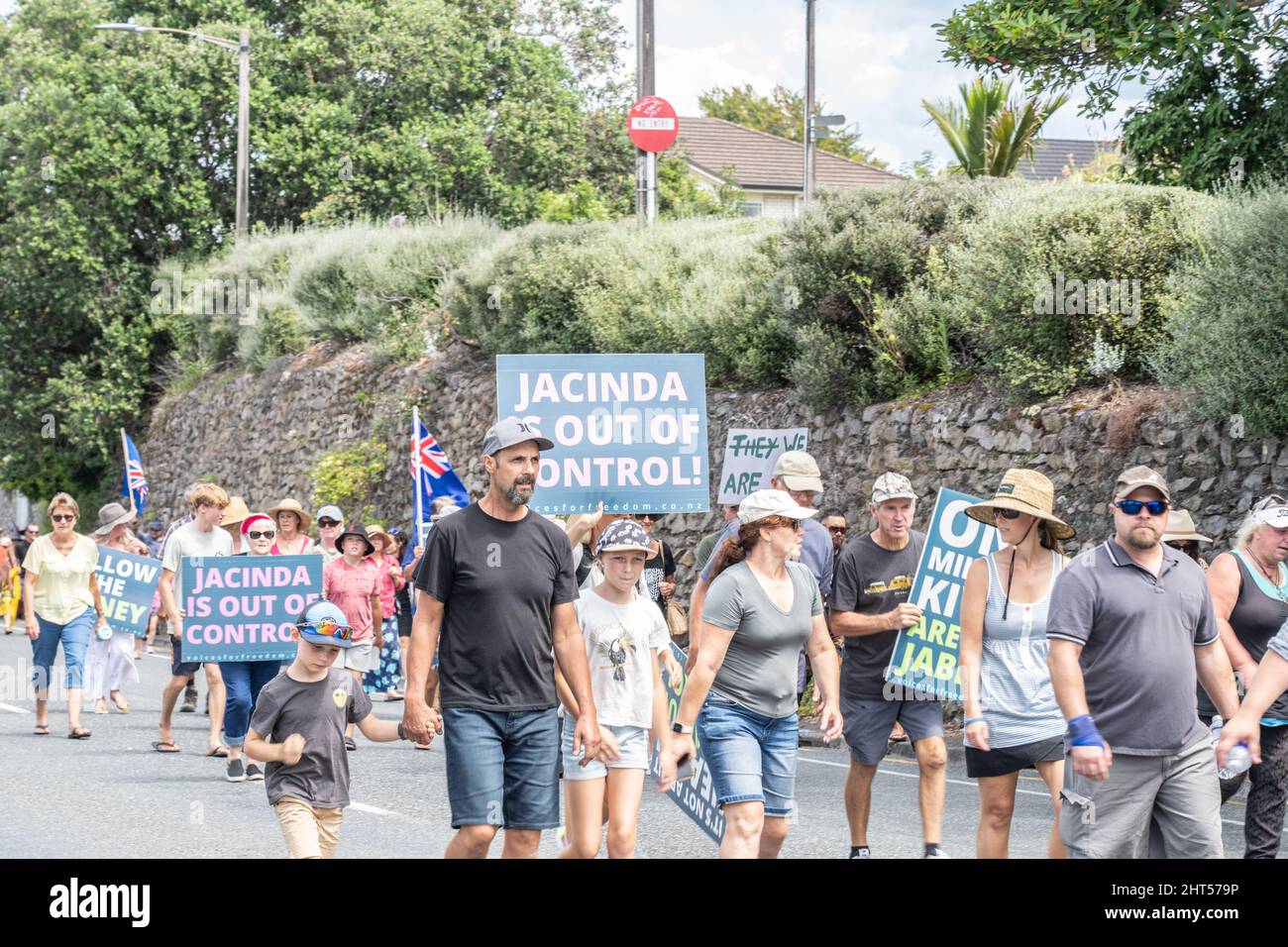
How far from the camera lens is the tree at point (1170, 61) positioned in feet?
51.3

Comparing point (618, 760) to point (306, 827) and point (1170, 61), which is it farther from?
point (1170, 61)

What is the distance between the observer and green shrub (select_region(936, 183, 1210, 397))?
50.5 ft

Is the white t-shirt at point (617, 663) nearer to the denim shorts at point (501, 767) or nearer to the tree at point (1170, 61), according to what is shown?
the denim shorts at point (501, 767)

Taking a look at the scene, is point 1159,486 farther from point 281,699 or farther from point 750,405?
point 750,405

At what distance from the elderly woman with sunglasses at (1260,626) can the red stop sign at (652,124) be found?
45.3 ft

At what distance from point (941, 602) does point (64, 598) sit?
7814 mm


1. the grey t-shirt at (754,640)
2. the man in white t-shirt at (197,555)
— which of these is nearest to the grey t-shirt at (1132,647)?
the grey t-shirt at (754,640)

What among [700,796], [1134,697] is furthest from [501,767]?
[1134,697]

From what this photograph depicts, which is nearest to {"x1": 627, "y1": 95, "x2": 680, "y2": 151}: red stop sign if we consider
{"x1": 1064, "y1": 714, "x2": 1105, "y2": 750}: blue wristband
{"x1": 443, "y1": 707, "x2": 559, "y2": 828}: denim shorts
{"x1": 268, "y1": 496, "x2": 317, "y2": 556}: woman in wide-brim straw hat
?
{"x1": 268, "y1": 496, "x2": 317, "y2": 556}: woman in wide-brim straw hat

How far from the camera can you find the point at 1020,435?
15508 millimetres

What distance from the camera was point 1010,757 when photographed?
733 cm

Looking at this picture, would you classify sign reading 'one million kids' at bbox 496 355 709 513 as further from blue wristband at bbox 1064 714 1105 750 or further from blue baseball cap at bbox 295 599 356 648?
blue wristband at bbox 1064 714 1105 750

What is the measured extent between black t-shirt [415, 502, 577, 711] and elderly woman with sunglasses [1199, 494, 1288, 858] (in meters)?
2.98
